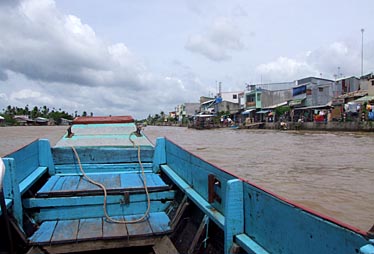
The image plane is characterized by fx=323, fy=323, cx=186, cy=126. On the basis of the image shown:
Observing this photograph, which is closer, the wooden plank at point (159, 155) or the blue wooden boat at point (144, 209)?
the blue wooden boat at point (144, 209)

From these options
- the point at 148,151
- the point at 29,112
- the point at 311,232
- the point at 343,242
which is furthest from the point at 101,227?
the point at 29,112

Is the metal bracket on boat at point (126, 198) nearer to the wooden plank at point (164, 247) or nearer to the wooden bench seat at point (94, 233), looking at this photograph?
the wooden bench seat at point (94, 233)

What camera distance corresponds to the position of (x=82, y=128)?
617 centimetres

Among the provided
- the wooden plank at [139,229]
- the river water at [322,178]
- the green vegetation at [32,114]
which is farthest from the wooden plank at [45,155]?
the green vegetation at [32,114]

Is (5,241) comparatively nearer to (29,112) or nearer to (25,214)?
(25,214)

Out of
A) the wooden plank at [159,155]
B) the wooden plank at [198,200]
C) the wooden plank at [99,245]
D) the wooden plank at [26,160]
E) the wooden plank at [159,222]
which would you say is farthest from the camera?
the wooden plank at [159,155]

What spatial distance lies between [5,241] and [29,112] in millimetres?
90267

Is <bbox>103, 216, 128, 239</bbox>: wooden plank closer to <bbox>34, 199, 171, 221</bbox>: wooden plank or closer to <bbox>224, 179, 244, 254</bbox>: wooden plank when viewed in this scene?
<bbox>34, 199, 171, 221</bbox>: wooden plank

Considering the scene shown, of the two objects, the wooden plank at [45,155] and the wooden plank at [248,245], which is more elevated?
the wooden plank at [45,155]

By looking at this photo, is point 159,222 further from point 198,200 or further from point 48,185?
point 48,185

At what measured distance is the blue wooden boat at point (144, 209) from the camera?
5.25 ft

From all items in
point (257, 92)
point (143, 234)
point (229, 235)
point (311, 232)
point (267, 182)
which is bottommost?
point (267, 182)

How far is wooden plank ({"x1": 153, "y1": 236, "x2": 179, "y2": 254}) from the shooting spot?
2645 millimetres

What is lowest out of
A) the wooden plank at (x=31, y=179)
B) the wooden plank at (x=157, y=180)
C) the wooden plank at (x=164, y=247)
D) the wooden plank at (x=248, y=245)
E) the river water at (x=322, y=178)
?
the river water at (x=322, y=178)
